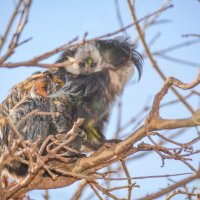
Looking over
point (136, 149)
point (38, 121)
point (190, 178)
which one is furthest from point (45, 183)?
point (190, 178)

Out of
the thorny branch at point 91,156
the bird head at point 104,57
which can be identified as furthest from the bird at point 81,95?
the thorny branch at point 91,156

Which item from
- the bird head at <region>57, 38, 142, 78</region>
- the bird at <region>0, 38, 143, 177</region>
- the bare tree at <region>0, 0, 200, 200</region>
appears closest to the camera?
the bare tree at <region>0, 0, 200, 200</region>

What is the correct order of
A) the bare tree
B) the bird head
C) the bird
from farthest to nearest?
the bird head < the bird < the bare tree

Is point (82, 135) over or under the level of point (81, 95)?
under

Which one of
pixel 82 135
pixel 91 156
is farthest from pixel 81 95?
pixel 91 156

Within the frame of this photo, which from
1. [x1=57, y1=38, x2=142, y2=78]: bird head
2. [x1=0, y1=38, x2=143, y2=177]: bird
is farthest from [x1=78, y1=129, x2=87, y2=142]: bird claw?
[x1=57, y1=38, x2=142, y2=78]: bird head

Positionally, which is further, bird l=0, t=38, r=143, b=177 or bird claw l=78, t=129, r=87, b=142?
bird claw l=78, t=129, r=87, b=142

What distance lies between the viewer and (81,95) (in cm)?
322

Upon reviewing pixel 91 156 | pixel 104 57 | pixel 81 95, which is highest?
pixel 104 57

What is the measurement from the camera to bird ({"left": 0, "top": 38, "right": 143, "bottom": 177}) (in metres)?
2.97

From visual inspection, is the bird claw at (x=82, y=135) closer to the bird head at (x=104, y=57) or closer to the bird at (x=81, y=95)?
the bird at (x=81, y=95)

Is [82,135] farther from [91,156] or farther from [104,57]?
[104,57]

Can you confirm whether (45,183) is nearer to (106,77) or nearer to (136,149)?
(136,149)

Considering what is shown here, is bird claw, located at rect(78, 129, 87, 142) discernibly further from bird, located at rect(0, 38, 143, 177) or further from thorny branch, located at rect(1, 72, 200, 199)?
thorny branch, located at rect(1, 72, 200, 199)
